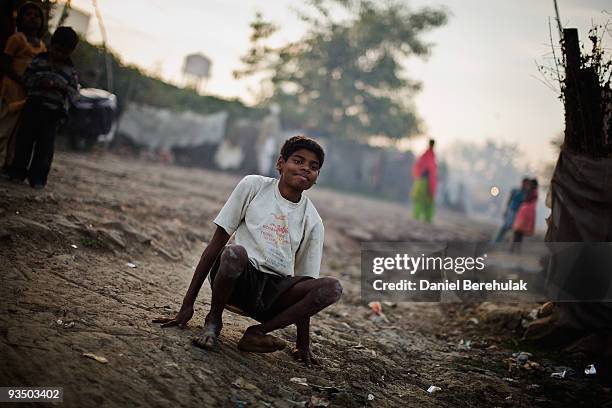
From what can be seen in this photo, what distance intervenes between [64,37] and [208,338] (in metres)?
3.33

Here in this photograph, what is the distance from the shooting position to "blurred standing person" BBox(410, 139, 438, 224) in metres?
10.9

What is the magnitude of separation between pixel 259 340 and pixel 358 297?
2675 millimetres

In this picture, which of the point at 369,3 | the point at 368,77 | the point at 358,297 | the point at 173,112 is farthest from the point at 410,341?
the point at 369,3

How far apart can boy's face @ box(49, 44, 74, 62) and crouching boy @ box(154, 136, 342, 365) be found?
9.42 ft

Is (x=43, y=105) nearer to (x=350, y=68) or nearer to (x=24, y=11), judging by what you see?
(x=24, y=11)

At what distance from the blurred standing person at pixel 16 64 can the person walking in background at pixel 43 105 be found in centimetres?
24

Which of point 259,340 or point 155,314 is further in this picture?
point 155,314

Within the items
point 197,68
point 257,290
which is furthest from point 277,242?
point 197,68

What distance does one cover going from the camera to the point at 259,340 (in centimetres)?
215

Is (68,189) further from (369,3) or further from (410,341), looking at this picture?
(369,3)

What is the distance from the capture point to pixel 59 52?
400 cm

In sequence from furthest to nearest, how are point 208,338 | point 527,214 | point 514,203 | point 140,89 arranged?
point 140,89 < point 514,203 < point 527,214 < point 208,338

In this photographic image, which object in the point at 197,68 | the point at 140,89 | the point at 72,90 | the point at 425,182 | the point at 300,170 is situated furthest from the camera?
the point at 197,68

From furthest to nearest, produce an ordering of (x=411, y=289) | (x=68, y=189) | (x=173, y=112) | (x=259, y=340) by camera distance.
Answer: (x=173, y=112) → (x=411, y=289) → (x=68, y=189) → (x=259, y=340)
